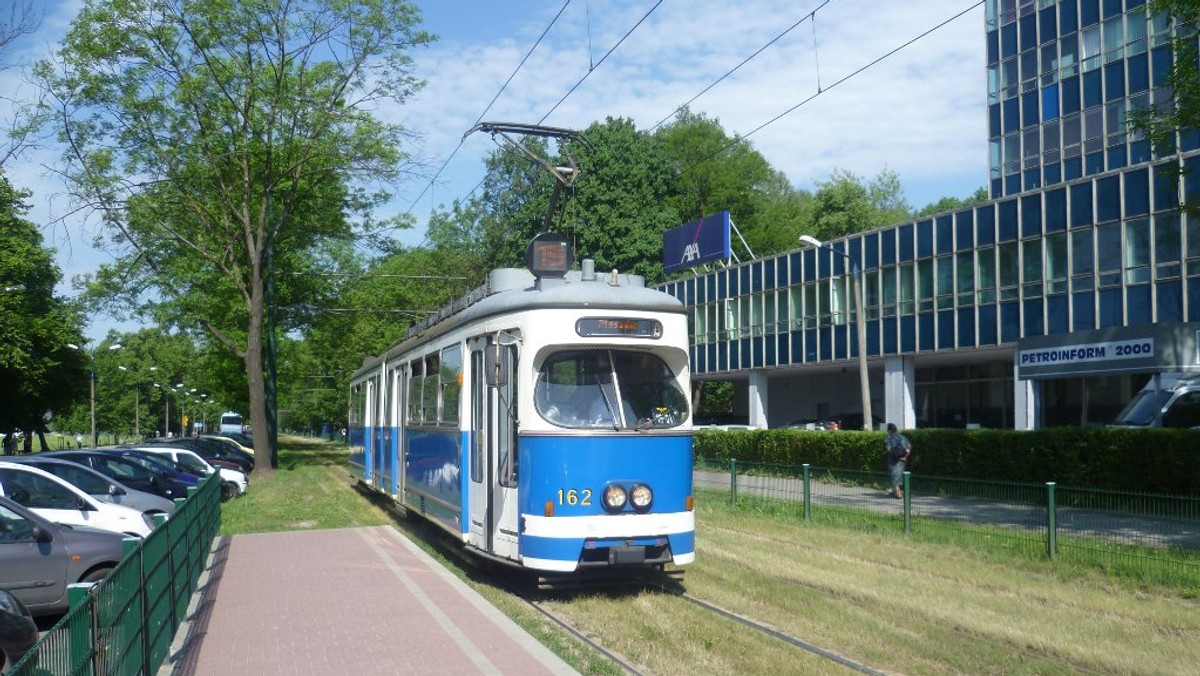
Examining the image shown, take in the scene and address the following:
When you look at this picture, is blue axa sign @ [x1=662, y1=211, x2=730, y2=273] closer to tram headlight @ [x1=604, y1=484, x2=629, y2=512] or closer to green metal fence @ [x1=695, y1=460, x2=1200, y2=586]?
green metal fence @ [x1=695, y1=460, x2=1200, y2=586]

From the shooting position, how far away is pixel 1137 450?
20.4 meters

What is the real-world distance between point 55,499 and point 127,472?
7.79 m

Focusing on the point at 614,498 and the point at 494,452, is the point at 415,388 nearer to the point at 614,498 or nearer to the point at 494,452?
the point at 494,452

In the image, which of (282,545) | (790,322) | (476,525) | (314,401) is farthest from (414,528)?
(314,401)

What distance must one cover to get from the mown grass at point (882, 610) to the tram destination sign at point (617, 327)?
2.69m

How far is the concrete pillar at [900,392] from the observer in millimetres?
41594

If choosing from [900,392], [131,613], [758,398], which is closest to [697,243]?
[758,398]

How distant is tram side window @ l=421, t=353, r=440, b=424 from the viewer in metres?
15.0

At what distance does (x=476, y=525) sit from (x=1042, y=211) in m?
29.1

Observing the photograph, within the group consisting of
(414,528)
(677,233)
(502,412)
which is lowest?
(414,528)

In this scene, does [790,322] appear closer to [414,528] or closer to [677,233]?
[677,233]

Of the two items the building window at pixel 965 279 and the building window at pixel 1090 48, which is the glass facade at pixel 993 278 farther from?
the building window at pixel 1090 48

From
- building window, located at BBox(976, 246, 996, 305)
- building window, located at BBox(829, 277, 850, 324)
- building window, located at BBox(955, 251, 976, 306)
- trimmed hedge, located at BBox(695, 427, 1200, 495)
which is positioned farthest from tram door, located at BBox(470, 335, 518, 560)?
building window, located at BBox(829, 277, 850, 324)

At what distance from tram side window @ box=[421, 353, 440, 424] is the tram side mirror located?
3.50 m
